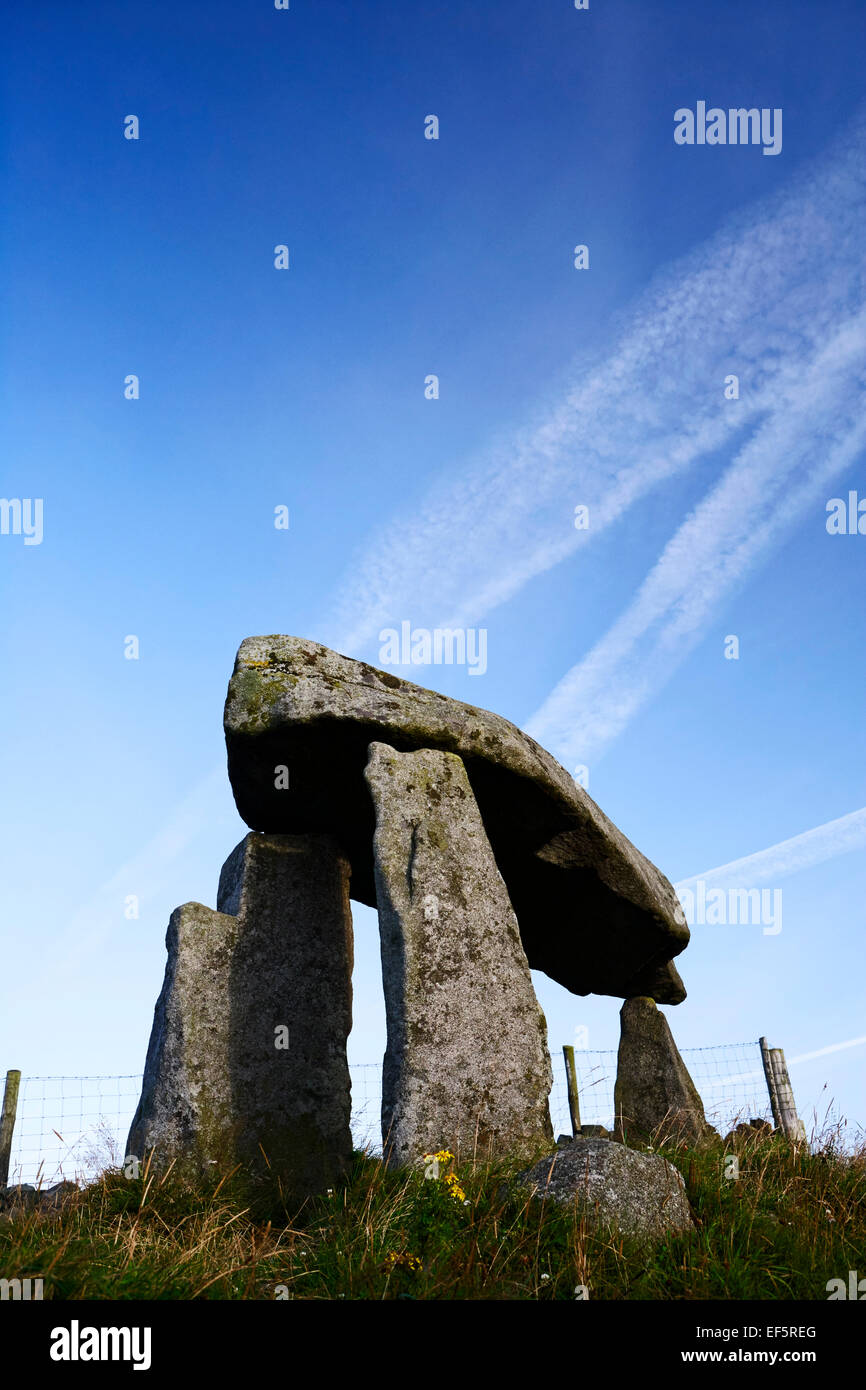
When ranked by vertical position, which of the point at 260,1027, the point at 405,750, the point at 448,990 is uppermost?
the point at 405,750

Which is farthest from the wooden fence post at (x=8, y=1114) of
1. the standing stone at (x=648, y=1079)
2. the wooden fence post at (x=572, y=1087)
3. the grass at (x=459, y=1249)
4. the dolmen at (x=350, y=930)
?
the wooden fence post at (x=572, y=1087)

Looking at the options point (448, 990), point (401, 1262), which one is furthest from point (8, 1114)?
point (401, 1262)

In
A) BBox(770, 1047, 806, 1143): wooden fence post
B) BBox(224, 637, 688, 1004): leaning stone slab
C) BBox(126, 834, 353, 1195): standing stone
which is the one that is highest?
BBox(224, 637, 688, 1004): leaning stone slab

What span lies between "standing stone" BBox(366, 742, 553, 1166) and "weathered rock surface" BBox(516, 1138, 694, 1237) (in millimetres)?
1085

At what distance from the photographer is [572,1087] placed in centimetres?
1336

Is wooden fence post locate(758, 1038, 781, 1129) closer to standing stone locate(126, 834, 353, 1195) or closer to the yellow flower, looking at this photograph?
standing stone locate(126, 834, 353, 1195)

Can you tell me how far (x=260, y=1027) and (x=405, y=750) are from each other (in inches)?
90.6

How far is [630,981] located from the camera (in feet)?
35.1

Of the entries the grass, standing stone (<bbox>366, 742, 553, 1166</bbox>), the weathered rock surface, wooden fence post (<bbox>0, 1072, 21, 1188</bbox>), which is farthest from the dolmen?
wooden fence post (<bbox>0, 1072, 21, 1188</bbox>)

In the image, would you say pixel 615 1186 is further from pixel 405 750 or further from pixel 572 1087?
pixel 572 1087

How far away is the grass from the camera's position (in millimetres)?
4305
